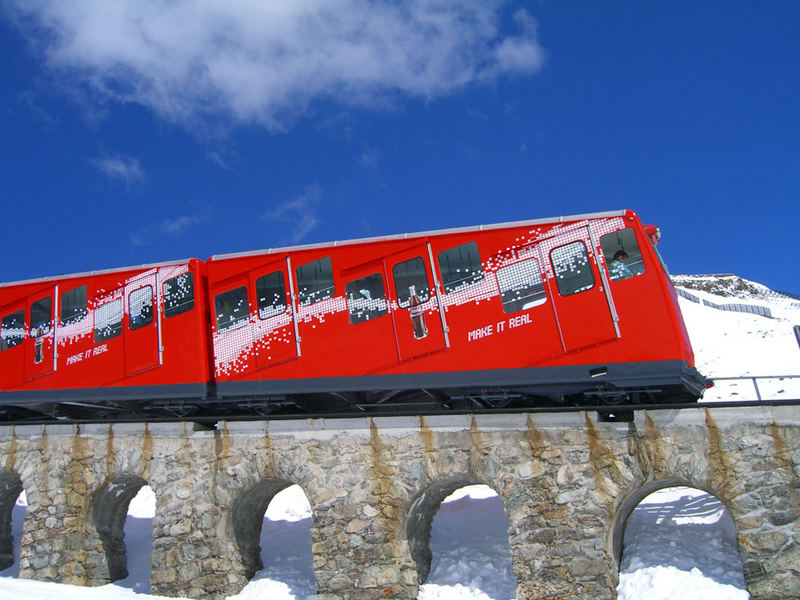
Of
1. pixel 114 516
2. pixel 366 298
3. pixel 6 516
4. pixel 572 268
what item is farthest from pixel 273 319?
pixel 6 516

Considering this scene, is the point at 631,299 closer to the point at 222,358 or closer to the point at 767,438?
the point at 767,438

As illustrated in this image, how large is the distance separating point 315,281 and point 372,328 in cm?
138

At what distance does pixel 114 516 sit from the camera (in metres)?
12.6

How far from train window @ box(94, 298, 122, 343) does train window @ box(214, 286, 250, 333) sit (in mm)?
2218

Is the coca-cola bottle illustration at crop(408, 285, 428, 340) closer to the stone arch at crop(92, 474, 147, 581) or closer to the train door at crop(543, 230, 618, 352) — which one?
the train door at crop(543, 230, 618, 352)

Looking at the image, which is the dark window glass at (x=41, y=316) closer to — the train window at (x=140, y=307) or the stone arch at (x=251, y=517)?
the train window at (x=140, y=307)

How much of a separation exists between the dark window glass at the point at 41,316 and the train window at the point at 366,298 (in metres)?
6.81

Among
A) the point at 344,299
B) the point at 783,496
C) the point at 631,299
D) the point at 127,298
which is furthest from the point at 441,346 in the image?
the point at 127,298

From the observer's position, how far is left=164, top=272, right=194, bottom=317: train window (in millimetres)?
12297

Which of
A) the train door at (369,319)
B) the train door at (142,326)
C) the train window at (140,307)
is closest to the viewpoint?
the train door at (369,319)

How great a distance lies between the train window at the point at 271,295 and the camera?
11.6m

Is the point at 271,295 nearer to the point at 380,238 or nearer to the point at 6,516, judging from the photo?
the point at 380,238

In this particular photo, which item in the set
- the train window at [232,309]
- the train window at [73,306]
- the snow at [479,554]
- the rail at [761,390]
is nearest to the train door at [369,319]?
the train window at [232,309]

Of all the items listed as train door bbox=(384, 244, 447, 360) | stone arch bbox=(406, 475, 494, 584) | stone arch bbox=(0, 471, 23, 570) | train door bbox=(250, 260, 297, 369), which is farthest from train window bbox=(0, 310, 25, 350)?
stone arch bbox=(406, 475, 494, 584)
